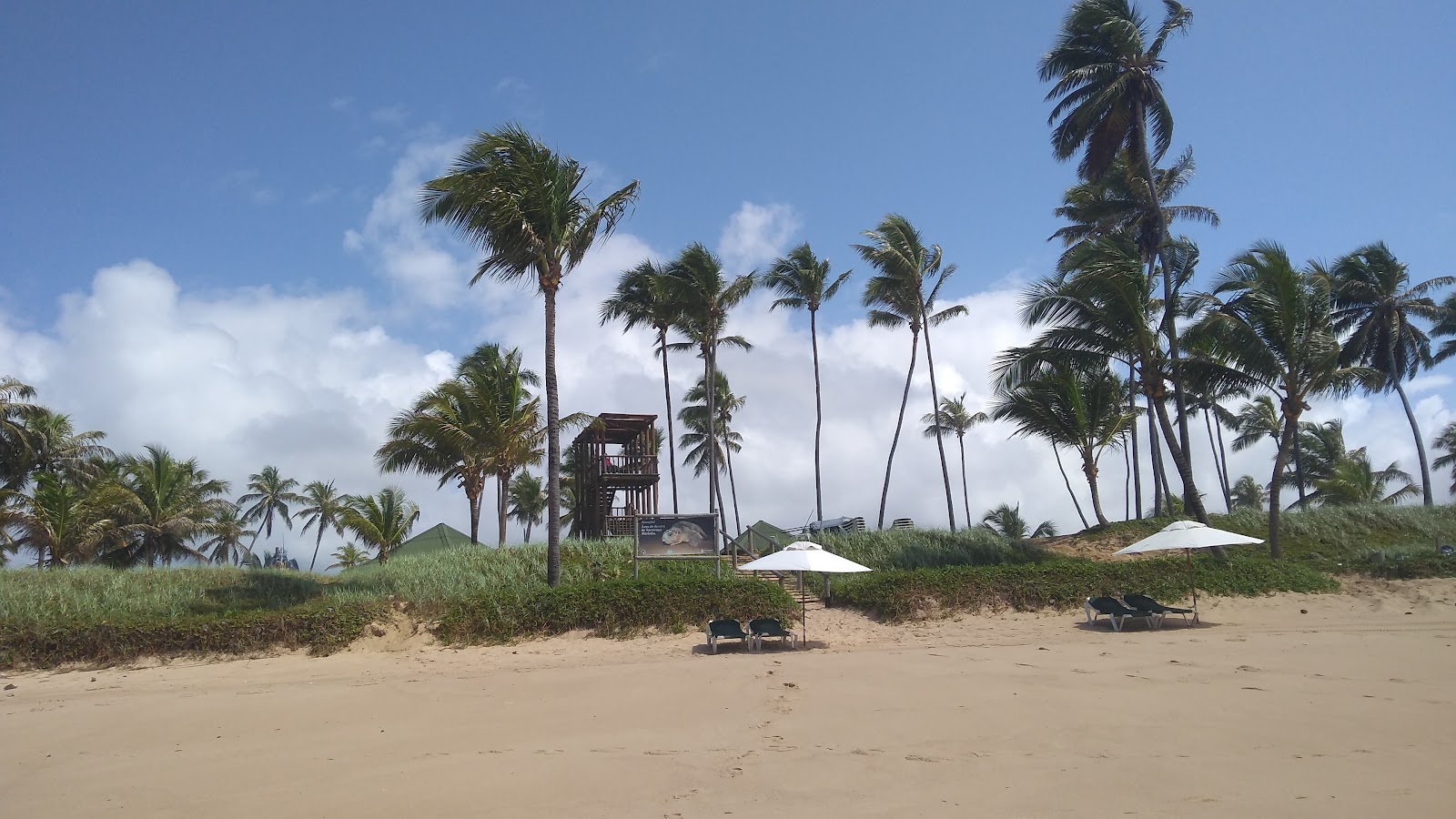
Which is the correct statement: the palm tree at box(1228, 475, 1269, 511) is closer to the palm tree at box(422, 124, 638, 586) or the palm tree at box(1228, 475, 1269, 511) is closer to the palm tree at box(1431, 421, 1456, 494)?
the palm tree at box(1431, 421, 1456, 494)

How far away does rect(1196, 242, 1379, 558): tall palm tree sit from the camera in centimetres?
1872

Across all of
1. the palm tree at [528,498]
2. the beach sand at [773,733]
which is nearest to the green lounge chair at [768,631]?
the beach sand at [773,733]

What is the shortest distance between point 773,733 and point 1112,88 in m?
21.5

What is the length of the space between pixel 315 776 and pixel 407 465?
22050 millimetres

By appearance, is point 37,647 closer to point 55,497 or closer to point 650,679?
point 650,679

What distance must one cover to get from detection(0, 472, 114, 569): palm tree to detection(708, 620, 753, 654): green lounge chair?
68.0ft

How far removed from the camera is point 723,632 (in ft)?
43.8

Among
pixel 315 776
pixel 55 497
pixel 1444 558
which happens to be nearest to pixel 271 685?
pixel 315 776

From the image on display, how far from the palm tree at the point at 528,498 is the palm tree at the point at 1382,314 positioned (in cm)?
4194

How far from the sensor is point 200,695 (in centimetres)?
1043

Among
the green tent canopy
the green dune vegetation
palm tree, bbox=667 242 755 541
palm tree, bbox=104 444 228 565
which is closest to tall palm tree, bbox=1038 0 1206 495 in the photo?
the green dune vegetation

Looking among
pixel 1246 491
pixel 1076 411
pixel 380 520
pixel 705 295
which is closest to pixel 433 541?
pixel 380 520

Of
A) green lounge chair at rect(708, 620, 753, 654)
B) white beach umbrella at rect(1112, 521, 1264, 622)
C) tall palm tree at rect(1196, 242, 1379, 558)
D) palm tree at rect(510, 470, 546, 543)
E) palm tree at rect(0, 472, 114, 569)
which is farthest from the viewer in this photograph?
palm tree at rect(510, 470, 546, 543)

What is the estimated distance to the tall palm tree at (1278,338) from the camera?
18.7 metres
